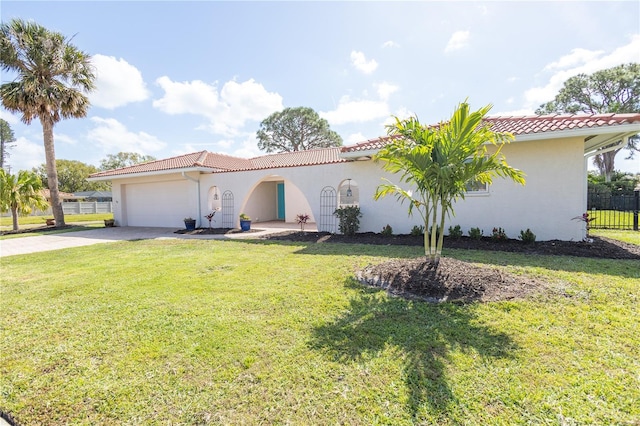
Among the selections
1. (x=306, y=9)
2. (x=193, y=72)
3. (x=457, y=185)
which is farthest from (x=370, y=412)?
(x=193, y=72)

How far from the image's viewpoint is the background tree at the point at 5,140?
177 feet

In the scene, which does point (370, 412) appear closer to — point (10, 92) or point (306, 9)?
point (306, 9)

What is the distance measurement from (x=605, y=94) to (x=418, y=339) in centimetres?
4646

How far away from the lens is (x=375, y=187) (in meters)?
11.5

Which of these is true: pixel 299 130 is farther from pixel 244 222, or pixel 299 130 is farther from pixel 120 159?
pixel 120 159

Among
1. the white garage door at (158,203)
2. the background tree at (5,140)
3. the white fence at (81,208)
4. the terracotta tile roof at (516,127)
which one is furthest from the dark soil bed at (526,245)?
the background tree at (5,140)

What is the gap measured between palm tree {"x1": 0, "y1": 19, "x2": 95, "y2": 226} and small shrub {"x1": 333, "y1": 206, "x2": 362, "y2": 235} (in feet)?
57.5

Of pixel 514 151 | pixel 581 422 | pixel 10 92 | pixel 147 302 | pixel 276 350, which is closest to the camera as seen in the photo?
pixel 581 422

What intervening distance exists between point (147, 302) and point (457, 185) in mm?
5495

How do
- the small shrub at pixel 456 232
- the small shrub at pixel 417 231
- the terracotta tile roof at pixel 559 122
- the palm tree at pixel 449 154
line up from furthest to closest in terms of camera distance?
the small shrub at pixel 417 231 < the small shrub at pixel 456 232 < the terracotta tile roof at pixel 559 122 < the palm tree at pixel 449 154

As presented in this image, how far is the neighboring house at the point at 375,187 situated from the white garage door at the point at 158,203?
60 millimetres

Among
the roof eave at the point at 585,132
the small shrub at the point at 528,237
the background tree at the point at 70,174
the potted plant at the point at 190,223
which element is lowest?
A: the small shrub at the point at 528,237

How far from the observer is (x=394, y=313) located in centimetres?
415

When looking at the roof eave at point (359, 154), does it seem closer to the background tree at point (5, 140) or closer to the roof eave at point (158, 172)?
the roof eave at point (158, 172)
